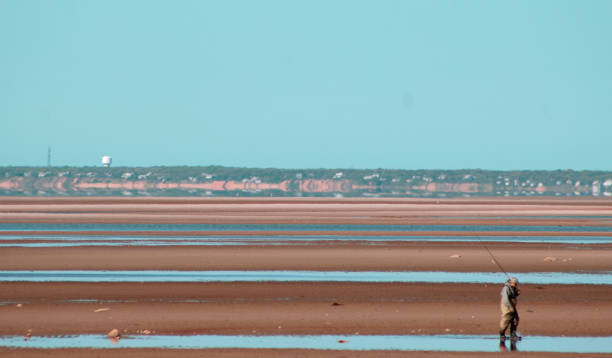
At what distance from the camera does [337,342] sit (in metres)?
15.6

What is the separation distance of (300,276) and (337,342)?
29.7 feet

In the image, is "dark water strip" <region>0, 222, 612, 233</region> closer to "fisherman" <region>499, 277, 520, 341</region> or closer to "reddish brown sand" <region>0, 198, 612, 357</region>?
"reddish brown sand" <region>0, 198, 612, 357</region>

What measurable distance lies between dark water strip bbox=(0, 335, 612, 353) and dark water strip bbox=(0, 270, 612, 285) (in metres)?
7.59

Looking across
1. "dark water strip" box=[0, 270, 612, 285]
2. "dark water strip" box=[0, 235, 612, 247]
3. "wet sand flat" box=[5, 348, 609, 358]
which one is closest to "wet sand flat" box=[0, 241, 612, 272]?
"dark water strip" box=[0, 270, 612, 285]

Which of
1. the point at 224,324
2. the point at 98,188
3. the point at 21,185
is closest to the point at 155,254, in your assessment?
the point at 224,324

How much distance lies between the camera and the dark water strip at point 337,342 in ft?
49.4

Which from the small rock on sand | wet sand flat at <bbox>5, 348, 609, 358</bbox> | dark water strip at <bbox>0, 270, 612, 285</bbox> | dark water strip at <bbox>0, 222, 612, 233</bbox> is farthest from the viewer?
dark water strip at <bbox>0, 222, 612, 233</bbox>

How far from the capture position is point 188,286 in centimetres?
2230

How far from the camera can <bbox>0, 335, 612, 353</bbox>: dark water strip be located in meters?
15.0

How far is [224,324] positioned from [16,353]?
3919mm

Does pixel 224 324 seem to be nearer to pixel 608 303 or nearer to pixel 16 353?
pixel 16 353

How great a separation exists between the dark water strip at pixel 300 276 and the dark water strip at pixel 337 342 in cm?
759

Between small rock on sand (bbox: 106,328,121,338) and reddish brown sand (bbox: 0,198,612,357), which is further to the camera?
reddish brown sand (bbox: 0,198,612,357)

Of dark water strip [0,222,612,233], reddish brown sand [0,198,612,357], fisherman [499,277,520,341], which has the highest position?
fisherman [499,277,520,341]
